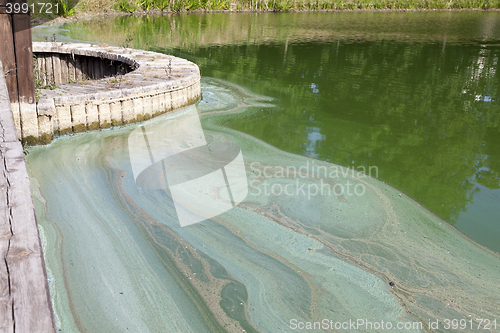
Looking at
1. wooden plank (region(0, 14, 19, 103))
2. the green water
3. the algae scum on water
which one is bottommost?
the algae scum on water

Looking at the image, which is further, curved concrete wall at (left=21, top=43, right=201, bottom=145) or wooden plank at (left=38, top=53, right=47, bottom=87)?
wooden plank at (left=38, top=53, right=47, bottom=87)

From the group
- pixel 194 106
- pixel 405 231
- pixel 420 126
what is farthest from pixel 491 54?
pixel 405 231

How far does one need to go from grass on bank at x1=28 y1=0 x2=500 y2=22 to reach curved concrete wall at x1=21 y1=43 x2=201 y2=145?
367 inches

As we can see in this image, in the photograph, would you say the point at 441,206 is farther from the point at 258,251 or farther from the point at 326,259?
the point at 258,251

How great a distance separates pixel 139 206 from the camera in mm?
3857

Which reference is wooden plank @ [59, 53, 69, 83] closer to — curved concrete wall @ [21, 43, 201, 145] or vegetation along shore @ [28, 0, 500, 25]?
curved concrete wall @ [21, 43, 201, 145]

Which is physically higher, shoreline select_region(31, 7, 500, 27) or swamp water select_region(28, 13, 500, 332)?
shoreline select_region(31, 7, 500, 27)

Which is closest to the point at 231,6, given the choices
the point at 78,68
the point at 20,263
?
the point at 78,68

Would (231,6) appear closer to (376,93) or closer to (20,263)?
(376,93)

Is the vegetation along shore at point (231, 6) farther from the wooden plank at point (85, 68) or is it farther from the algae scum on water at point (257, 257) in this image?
the algae scum on water at point (257, 257)

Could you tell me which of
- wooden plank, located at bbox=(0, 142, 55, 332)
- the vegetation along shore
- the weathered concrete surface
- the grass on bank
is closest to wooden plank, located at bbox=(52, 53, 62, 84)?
the weathered concrete surface

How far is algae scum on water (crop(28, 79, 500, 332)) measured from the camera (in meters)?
2.69

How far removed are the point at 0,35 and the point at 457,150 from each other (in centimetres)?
517

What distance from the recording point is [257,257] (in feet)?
10.7
